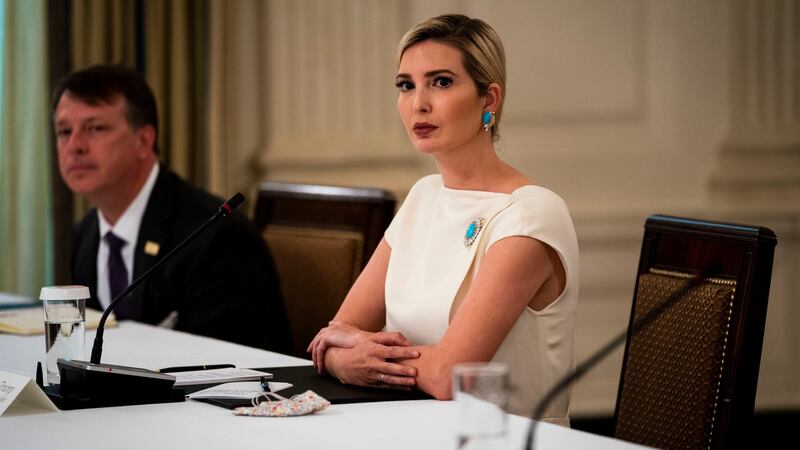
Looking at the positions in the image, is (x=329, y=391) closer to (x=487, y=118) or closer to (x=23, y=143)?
(x=487, y=118)

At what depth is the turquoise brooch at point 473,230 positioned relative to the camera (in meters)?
2.38

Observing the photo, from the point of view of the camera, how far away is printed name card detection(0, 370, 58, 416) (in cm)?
191

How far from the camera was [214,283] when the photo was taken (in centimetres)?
335

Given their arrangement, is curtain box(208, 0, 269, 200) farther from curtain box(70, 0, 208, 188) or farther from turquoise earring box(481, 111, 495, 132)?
turquoise earring box(481, 111, 495, 132)

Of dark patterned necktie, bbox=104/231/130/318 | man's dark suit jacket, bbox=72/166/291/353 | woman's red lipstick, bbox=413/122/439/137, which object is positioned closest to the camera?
woman's red lipstick, bbox=413/122/439/137

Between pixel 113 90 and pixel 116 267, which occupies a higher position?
pixel 113 90

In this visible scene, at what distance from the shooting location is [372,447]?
163cm

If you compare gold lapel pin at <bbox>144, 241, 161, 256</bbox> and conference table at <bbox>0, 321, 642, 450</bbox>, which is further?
gold lapel pin at <bbox>144, 241, 161, 256</bbox>

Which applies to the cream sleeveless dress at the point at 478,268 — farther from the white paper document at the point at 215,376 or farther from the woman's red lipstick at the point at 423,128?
the white paper document at the point at 215,376

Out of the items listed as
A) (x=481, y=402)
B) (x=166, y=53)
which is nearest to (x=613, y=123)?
(x=166, y=53)

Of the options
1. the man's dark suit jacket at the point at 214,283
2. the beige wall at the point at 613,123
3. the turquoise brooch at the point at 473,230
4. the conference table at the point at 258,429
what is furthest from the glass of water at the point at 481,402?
the beige wall at the point at 613,123

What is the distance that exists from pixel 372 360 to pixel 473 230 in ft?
1.28

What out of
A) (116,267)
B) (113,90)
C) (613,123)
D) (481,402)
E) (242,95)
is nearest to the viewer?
(481,402)

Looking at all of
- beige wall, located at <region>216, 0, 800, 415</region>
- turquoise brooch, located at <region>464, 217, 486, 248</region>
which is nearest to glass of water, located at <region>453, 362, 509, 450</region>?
turquoise brooch, located at <region>464, 217, 486, 248</region>
